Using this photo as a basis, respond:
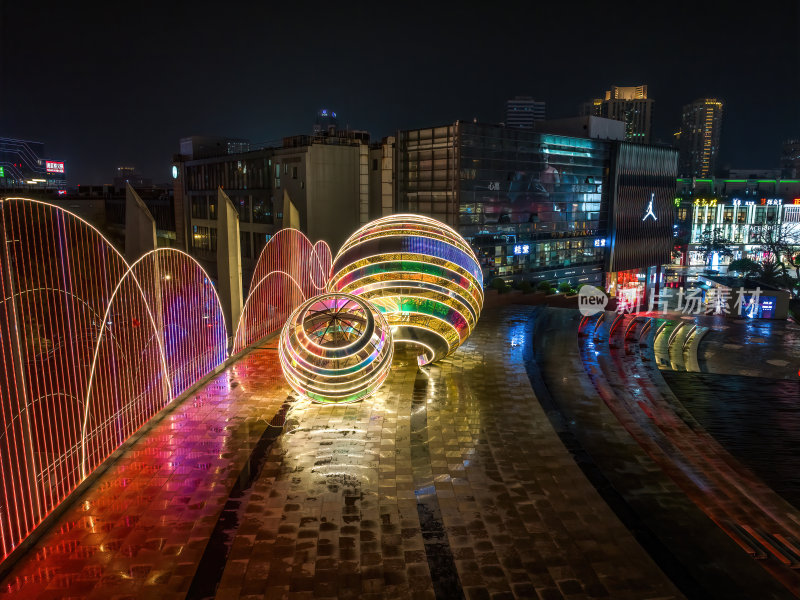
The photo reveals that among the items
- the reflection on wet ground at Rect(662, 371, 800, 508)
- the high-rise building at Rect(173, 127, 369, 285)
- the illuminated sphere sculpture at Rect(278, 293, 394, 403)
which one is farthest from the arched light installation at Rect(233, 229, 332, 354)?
the reflection on wet ground at Rect(662, 371, 800, 508)

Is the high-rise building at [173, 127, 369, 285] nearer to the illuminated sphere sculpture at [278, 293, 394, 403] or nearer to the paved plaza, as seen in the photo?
the illuminated sphere sculpture at [278, 293, 394, 403]

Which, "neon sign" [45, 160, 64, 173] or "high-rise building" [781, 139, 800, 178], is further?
"high-rise building" [781, 139, 800, 178]

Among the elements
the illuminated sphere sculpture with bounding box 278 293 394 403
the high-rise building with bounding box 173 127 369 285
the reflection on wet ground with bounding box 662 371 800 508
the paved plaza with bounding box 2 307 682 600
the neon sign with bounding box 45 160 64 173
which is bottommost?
the reflection on wet ground with bounding box 662 371 800 508

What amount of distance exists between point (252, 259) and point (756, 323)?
1181 inches

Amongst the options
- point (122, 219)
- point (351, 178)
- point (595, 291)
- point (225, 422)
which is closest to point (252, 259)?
point (351, 178)

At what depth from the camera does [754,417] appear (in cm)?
1282

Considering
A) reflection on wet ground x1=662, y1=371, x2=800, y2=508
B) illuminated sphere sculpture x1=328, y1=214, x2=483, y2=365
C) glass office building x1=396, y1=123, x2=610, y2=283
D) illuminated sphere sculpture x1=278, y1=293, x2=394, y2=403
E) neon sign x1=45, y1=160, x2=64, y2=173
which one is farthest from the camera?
neon sign x1=45, y1=160, x2=64, y2=173

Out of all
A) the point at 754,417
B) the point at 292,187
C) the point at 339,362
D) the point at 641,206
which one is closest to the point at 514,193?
the point at 292,187

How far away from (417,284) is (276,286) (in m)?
6.89

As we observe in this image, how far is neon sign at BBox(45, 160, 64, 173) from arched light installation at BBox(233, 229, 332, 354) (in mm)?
77612

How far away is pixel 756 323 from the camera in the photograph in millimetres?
24219

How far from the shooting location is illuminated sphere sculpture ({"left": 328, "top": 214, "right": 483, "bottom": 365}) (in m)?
13.1

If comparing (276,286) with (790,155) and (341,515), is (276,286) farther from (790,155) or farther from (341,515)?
(790,155)

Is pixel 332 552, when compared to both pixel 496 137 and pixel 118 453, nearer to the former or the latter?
pixel 118 453
